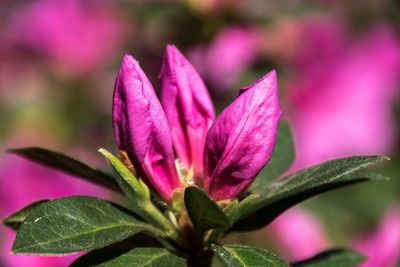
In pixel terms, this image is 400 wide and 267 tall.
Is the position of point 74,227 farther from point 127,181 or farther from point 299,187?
point 299,187

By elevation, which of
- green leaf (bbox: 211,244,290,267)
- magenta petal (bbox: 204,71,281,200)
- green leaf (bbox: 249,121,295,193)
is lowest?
green leaf (bbox: 211,244,290,267)

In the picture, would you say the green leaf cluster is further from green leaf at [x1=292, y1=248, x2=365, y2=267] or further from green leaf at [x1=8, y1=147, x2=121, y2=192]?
green leaf at [x1=292, y1=248, x2=365, y2=267]

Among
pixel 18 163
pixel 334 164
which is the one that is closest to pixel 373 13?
pixel 18 163

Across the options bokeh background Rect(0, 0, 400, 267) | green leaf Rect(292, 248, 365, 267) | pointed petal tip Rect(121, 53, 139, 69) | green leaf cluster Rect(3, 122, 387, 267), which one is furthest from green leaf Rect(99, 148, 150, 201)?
bokeh background Rect(0, 0, 400, 267)

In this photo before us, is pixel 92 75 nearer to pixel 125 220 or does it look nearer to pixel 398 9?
pixel 398 9

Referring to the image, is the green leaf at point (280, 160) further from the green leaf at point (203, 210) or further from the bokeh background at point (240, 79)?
the bokeh background at point (240, 79)
